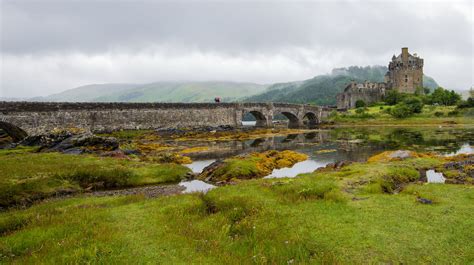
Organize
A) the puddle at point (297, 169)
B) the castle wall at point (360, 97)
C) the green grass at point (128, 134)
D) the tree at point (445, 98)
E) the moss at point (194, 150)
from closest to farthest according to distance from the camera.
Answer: the puddle at point (297, 169), the moss at point (194, 150), the green grass at point (128, 134), the tree at point (445, 98), the castle wall at point (360, 97)

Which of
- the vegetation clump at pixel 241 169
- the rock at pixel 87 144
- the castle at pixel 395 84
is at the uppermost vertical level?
the castle at pixel 395 84

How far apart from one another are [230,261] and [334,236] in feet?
13.9

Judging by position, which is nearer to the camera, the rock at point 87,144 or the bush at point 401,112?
the rock at point 87,144

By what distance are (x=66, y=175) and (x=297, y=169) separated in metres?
22.0

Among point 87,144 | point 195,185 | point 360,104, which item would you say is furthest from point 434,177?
point 360,104

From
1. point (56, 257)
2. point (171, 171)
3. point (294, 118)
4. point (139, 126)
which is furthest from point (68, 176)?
point (294, 118)

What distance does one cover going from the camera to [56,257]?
31.1ft

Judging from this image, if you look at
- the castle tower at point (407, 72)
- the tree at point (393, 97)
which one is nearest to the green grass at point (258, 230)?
the tree at point (393, 97)

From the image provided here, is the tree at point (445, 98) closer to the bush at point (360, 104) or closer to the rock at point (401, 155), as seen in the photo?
the bush at point (360, 104)

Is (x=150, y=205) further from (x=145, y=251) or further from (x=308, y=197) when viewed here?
(x=308, y=197)

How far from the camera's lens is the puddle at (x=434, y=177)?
23930 mm

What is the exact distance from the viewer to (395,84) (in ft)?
494

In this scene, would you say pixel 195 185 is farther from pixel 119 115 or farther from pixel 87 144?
pixel 119 115

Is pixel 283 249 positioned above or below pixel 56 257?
below
